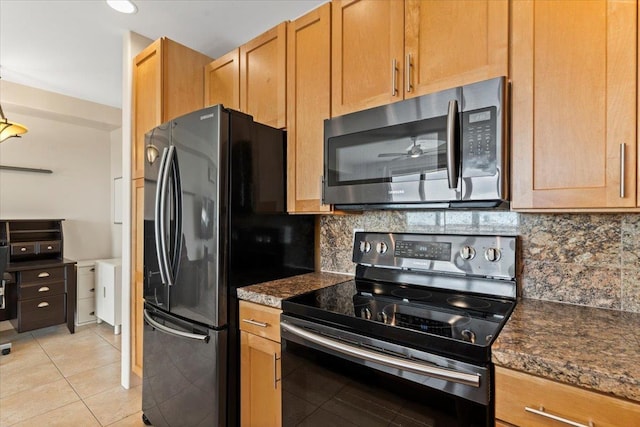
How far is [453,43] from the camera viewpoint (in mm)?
1298

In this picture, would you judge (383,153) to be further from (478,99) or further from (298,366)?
(298,366)

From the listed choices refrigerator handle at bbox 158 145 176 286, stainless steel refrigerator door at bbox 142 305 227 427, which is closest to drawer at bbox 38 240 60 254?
stainless steel refrigerator door at bbox 142 305 227 427

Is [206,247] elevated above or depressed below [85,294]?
above

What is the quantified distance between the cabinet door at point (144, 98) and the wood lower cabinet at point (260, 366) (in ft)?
4.69

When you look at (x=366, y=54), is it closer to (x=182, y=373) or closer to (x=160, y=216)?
(x=160, y=216)

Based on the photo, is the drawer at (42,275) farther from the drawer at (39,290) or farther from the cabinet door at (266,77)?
the cabinet door at (266,77)

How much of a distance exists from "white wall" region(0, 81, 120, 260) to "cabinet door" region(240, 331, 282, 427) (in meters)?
3.73

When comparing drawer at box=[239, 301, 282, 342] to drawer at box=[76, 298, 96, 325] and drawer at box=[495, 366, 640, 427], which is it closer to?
drawer at box=[495, 366, 640, 427]

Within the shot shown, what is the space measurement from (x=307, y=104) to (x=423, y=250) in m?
0.97

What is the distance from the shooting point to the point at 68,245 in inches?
161

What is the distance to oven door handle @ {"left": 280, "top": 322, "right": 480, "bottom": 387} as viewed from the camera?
90 cm

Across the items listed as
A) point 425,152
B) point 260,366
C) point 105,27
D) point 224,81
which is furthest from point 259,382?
point 105,27

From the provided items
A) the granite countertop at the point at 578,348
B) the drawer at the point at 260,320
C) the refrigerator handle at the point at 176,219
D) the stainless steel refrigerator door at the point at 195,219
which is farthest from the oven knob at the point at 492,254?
the refrigerator handle at the point at 176,219

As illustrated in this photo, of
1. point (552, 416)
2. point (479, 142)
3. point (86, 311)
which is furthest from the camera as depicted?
point (86, 311)
